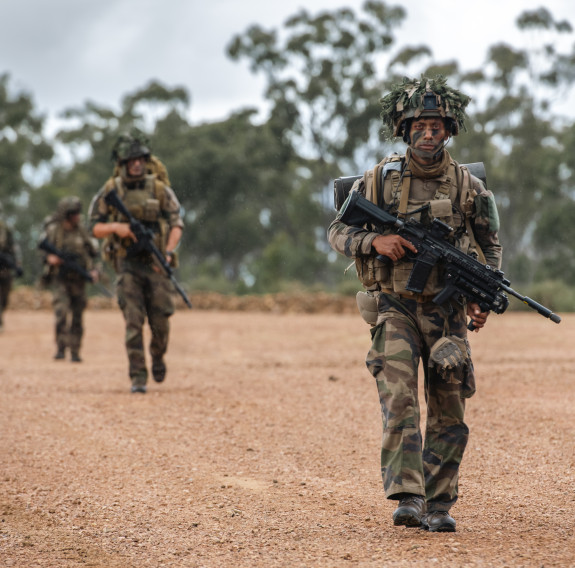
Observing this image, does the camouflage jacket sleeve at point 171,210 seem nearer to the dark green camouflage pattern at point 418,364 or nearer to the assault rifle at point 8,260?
the dark green camouflage pattern at point 418,364

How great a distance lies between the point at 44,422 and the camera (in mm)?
8648

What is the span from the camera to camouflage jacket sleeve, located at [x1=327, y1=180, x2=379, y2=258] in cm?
518

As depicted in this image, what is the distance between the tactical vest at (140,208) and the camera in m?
10.0

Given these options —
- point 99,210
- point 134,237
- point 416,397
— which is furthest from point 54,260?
point 416,397

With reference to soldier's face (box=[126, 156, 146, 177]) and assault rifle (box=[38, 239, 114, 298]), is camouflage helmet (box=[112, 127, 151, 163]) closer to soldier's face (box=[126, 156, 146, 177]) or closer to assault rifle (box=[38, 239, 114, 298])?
soldier's face (box=[126, 156, 146, 177])

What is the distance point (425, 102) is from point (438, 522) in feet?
6.57

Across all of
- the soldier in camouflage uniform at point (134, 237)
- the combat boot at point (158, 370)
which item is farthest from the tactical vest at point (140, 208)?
the combat boot at point (158, 370)

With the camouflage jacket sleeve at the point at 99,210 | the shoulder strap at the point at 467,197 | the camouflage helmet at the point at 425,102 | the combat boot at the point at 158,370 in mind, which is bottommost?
the combat boot at the point at 158,370

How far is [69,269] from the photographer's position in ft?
47.6

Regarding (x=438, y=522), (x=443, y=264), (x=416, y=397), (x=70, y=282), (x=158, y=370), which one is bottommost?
(x=438, y=522)

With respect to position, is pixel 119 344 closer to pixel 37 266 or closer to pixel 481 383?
pixel 481 383

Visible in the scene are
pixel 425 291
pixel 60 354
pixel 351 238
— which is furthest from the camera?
pixel 60 354

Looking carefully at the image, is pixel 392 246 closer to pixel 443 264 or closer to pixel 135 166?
pixel 443 264

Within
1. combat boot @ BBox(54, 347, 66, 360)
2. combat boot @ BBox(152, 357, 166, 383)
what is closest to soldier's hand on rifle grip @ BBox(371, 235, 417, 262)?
combat boot @ BBox(152, 357, 166, 383)
